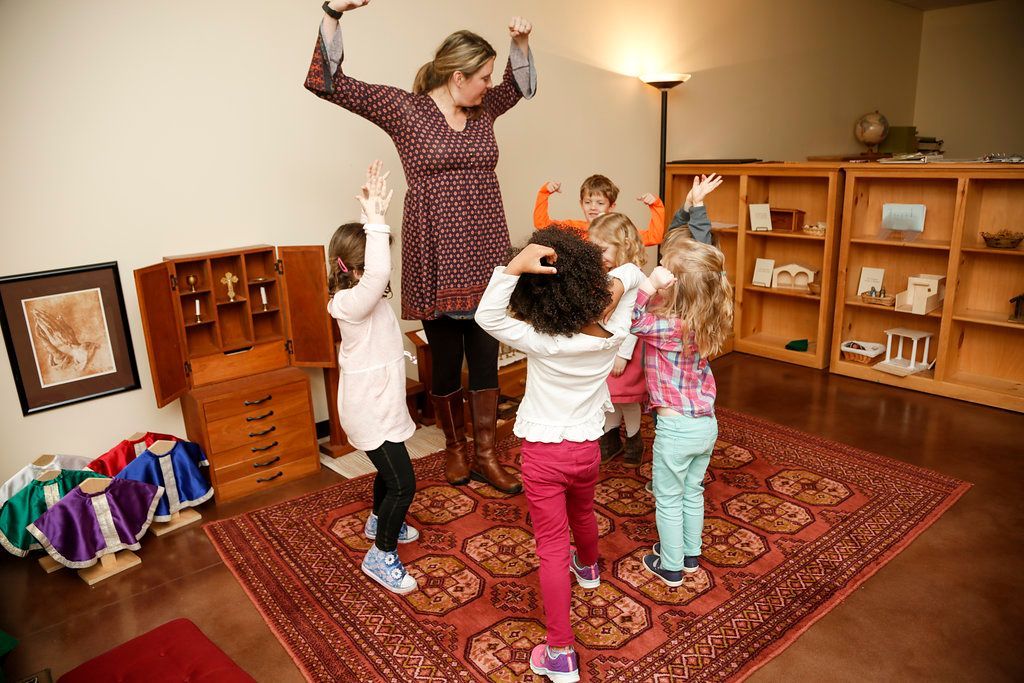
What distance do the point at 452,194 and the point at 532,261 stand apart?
1228 millimetres

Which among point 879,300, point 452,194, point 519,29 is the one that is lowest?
point 879,300

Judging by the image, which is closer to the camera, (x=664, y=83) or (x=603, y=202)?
(x=603, y=202)

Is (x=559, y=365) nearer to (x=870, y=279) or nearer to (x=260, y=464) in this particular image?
(x=260, y=464)

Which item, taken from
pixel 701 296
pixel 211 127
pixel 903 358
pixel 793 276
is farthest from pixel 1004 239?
pixel 211 127

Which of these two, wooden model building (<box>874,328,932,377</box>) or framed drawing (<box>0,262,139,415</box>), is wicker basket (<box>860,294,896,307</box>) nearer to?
wooden model building (<box>874,328,932,377</box>)

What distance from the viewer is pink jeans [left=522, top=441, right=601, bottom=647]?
6.72ft

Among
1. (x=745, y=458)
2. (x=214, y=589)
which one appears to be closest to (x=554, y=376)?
(x=214, y=589)

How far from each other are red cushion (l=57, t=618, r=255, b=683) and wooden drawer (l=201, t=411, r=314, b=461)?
131cm

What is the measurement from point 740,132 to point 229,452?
478 centimetres

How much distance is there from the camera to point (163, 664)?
188cm

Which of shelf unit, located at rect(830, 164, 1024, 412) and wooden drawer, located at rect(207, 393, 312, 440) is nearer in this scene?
wooden drawer, located at rect(207, 393, 312, 440)

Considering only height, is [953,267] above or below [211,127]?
below

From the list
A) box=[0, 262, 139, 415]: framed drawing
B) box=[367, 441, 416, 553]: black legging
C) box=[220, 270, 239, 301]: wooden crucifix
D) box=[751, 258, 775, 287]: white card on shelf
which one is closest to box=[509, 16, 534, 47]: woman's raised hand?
box=[220, 270, 239, 301]: wooden crucifix

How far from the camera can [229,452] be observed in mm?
3287
